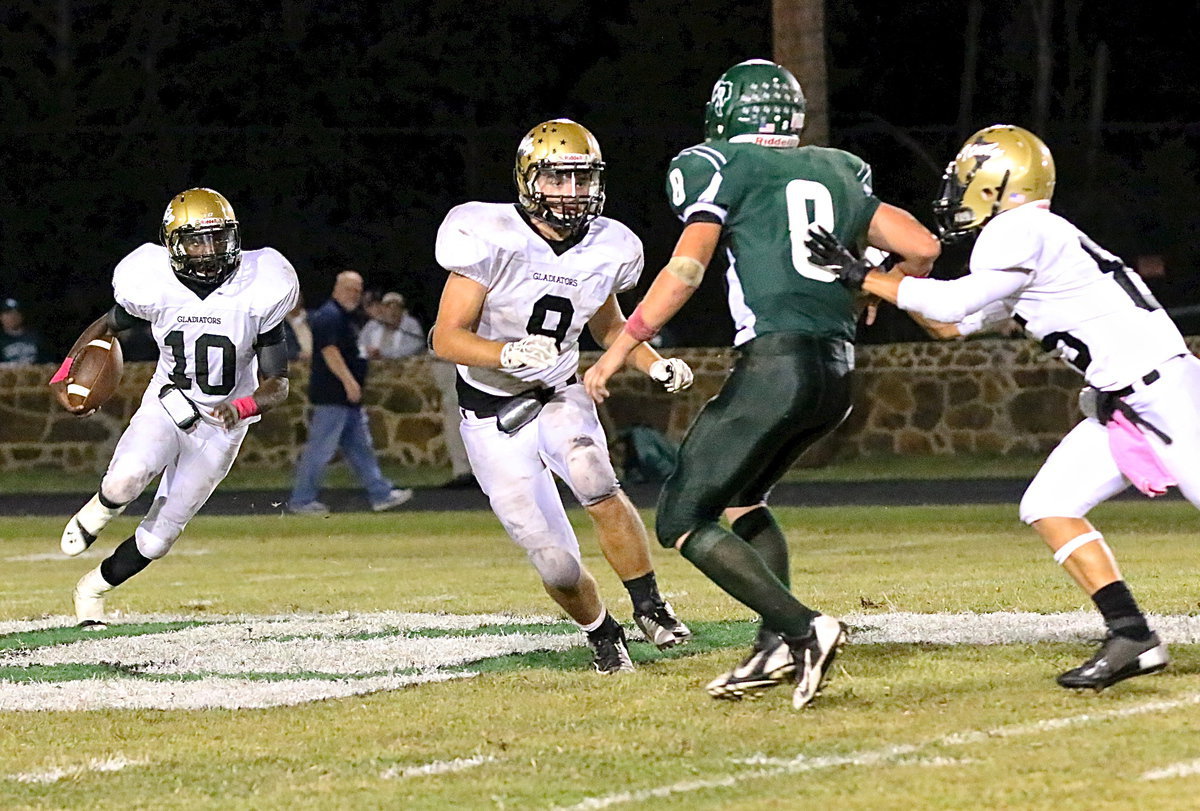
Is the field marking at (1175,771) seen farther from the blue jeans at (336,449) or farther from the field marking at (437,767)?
the blue jeans at (336,449)

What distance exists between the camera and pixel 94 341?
8.08 metres

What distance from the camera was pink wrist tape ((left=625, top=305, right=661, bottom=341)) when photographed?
18.0 feet

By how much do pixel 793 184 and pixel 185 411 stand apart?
3.06 m

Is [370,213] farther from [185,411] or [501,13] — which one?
[185,411]

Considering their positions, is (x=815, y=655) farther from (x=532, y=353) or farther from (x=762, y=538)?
(x=532, y=353)

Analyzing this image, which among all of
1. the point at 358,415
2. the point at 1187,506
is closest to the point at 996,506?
the point at 1187,506

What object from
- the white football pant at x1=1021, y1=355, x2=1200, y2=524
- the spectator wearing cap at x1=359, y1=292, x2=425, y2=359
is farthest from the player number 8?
the spectator wearing cap at x1=359, y1=292, x2=425, y2=359

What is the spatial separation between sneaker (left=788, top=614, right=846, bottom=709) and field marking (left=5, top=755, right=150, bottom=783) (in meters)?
1.63

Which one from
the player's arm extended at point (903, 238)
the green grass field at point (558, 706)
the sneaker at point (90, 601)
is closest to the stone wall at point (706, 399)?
the green grass field at point (558, 706)

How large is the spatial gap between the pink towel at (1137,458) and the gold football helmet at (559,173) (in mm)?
1686

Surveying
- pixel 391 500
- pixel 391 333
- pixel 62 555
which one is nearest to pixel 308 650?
pixel 62 555

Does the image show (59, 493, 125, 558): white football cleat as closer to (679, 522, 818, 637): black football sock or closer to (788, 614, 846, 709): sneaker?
(679, 522, 818, 637): black football sock

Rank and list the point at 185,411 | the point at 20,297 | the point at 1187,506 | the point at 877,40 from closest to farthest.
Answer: the point at 185,411
the point at 1187,506
the point at 20,297
the point at 877,40

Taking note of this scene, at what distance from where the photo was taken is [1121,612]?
5426mm
